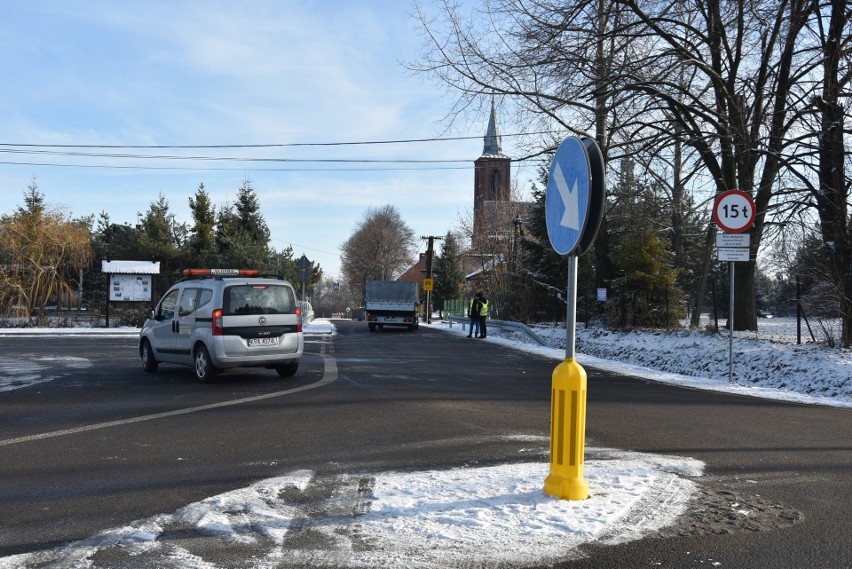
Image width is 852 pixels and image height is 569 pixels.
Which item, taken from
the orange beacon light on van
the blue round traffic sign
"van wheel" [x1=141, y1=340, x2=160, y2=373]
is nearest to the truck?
"van wheel" [x1=141, y1=340, x2=160, y2=373]

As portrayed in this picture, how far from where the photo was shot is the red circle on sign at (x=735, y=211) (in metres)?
12.9

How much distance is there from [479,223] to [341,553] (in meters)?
55.5

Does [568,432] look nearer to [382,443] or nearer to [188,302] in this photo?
[382,443]

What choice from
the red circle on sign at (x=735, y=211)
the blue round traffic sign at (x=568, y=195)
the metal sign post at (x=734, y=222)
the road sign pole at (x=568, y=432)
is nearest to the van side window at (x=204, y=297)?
the blue round traffic sign at (x=568, y=195)

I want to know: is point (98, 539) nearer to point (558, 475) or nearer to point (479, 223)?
point (558, 475)

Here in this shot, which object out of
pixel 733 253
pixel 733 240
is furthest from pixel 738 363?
pixel 733 240

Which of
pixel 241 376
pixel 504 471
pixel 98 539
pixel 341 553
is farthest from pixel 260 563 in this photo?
pixel 241 376

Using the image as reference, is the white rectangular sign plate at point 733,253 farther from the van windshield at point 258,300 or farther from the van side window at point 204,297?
the van side window at point 204,297

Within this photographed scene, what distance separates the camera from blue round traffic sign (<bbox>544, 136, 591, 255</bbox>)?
4.90 metres

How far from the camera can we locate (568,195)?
5.12m

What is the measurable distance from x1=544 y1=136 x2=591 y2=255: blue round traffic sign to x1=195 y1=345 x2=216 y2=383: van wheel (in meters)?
8.05

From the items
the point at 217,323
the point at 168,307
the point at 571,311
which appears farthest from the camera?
the point at 168,307

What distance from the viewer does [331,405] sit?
9500mm

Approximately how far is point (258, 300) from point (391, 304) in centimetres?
2272
